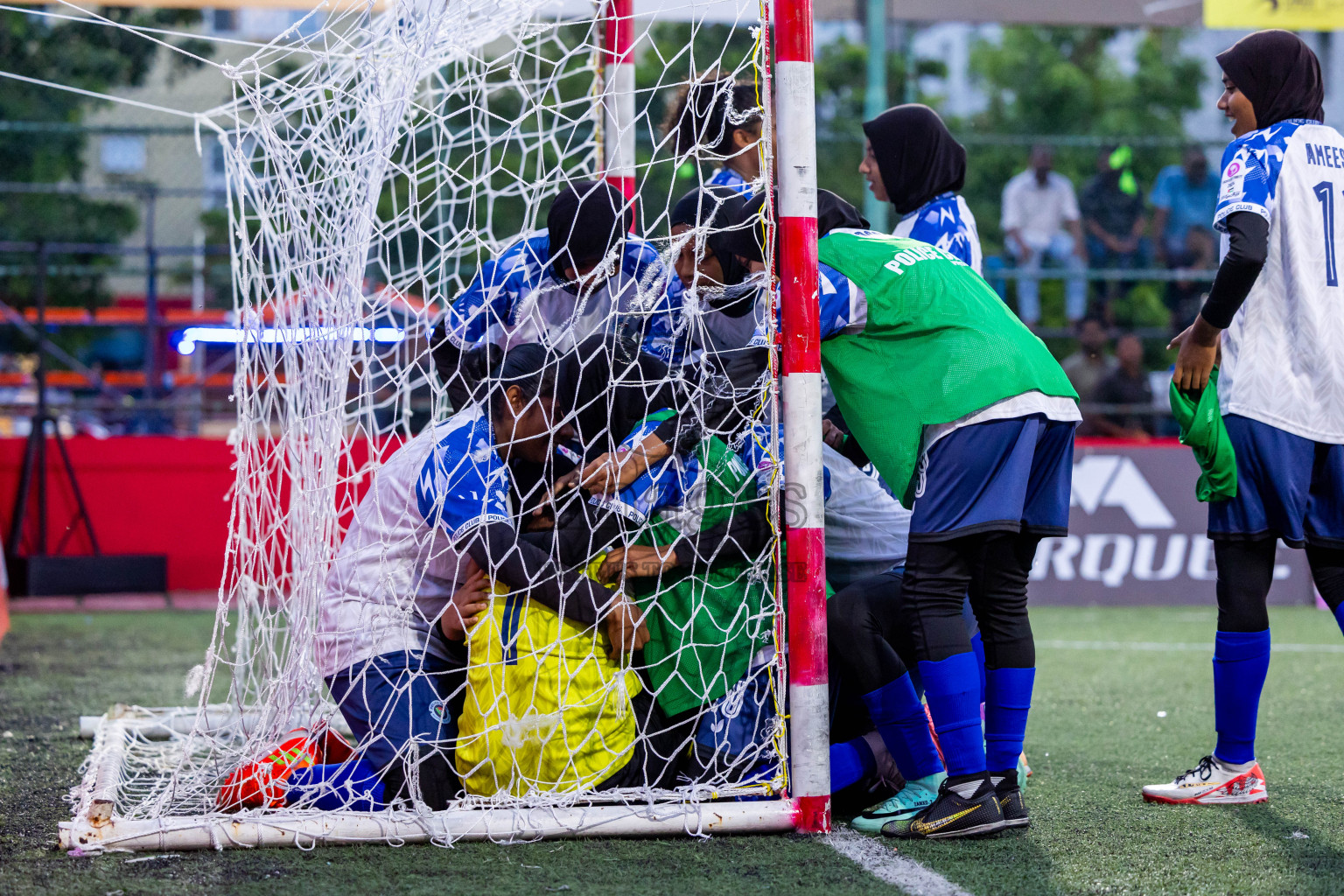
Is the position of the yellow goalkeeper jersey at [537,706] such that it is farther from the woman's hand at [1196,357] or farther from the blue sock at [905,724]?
the woman's hand at [1196,357]

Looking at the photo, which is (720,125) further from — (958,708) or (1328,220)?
(958,708)

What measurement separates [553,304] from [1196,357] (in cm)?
178

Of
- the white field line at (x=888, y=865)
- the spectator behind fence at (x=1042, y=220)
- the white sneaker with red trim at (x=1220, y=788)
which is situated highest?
A: the spectator behind fence at (x=1042, y=220)

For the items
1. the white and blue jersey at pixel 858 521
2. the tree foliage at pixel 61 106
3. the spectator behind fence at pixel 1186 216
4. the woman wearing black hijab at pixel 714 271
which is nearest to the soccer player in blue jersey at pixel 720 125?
the woman wearing black hijab at pixel 714 271

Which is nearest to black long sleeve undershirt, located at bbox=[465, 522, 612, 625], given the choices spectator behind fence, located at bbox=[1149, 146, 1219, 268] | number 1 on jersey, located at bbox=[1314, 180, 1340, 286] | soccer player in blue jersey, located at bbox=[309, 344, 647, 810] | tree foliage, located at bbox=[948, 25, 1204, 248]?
soccer player in blue jersey, located at bbox=[309, 344, 647, 810]

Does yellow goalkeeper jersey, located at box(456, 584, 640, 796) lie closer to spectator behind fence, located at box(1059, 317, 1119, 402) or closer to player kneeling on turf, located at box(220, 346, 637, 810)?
player kneeling on turf, located at box(220, 346, 637, 810)

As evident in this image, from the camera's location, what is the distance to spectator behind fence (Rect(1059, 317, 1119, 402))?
381 inches

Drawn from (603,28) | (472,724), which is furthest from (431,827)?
(603,28)

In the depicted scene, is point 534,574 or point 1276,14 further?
point 1276,14

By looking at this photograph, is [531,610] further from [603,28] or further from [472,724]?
[603,28]

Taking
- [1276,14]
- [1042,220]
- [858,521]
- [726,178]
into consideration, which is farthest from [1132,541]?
[858,521]

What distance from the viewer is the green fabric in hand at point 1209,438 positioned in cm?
337

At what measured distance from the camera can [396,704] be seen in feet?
10.7

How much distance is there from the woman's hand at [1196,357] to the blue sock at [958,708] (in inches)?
37.2
